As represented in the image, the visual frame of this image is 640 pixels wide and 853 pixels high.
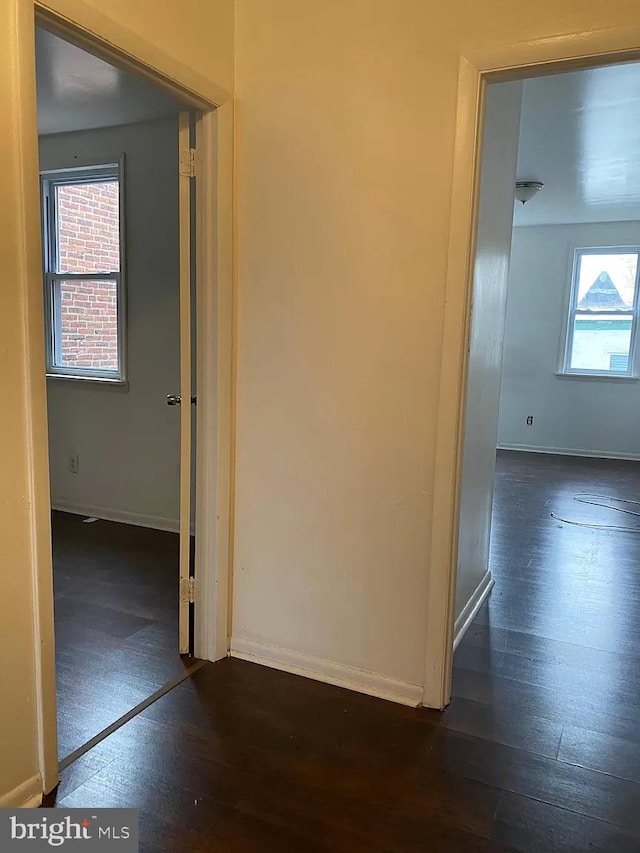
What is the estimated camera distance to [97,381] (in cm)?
424

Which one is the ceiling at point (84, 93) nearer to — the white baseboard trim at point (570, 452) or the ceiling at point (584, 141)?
the ceiling at point (584, 141)

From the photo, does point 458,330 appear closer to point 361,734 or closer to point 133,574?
point 361,734

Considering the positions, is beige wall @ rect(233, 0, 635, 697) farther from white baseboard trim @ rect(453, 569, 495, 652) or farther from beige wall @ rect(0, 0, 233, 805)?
beige wall @ rect(0, 0, 233, 805)

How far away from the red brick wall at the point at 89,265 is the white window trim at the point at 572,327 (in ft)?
16.7

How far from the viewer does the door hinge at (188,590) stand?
2518mm

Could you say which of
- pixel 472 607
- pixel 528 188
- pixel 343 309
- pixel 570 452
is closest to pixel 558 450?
pixel 570 452

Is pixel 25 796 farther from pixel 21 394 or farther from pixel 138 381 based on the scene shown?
pixel 138 381

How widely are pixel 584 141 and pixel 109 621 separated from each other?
13.1ft

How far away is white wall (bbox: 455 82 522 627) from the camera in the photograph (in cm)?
255

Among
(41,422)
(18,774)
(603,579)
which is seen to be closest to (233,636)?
(18,774)

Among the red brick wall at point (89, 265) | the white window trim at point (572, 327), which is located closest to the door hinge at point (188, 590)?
the red brick wall at point (89, 265)

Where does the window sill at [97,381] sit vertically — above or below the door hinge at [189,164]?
below

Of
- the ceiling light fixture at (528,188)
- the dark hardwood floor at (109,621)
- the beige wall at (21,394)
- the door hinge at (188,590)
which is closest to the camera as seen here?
the beige wall at (21,394)

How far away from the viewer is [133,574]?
3391 mm
